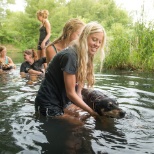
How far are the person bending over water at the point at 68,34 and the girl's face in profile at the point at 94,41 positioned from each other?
0.80 m

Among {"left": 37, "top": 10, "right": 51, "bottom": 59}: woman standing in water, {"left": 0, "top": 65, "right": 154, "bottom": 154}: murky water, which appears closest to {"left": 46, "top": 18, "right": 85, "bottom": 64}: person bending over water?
{"left": 0, "top": 65, "right": 154, "bottom": 154}: murky water

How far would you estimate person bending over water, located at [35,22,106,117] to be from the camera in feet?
10.1

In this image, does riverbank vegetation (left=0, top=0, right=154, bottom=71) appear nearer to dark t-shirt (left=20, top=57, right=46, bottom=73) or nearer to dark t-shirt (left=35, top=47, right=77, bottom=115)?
dark t-shirt (left=35, top=47, right=77, bottom=115)

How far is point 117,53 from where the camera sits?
897cm

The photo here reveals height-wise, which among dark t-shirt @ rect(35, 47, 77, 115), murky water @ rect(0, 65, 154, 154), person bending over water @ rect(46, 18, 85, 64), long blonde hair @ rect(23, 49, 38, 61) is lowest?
murky water @ rect(0, 65, 154, 154)

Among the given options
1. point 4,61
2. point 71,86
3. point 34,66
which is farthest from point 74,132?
point 4,61

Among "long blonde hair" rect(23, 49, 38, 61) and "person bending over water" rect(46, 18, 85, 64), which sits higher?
"person bending over water" rect(46, 18, 85, 64)

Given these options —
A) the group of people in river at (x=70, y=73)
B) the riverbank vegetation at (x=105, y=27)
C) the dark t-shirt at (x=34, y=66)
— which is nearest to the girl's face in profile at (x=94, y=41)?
the group of people in river at (x=70, y=73)

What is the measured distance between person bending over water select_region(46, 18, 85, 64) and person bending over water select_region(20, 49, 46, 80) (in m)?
3.04

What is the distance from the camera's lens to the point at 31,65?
8.12 m

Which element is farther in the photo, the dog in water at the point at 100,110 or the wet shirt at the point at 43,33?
the wet shirt at the point at 43,33

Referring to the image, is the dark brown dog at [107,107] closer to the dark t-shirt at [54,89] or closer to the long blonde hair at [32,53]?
the dark t-shirt at [54,89]

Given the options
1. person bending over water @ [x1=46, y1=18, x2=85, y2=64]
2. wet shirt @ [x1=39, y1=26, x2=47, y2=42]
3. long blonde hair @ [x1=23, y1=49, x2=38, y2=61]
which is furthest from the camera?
wet shirt @ [x1=39, y1=26, x2=47, y2=42]

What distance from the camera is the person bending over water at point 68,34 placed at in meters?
4.17
